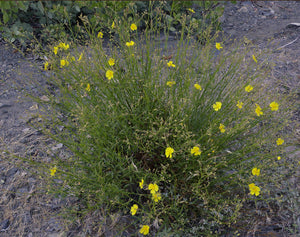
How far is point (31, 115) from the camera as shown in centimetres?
171

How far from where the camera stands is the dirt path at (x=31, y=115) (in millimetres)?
1882

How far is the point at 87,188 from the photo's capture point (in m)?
1.84

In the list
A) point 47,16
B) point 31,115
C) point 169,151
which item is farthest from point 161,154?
point 47,16

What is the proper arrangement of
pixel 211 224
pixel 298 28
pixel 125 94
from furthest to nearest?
pixel 298 28
pixel 125 94
pixel 211 224

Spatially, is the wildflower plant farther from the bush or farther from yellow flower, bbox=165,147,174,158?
the bush

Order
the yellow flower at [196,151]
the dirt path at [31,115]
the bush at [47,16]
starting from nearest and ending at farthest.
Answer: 1. the yellow flower at [196,151]
2. the dirt path at [31,115]
3. the bush at [47,16]

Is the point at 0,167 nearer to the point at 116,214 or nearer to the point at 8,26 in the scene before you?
the point at 116,214

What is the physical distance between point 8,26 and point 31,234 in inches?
117

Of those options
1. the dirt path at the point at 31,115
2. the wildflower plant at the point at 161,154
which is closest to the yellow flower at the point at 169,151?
the wildflower plant at the point at 161,154

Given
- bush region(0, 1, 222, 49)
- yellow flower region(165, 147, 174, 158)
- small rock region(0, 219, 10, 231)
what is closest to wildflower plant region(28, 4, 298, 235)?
yellow flower region(165, 147, 174, 158)

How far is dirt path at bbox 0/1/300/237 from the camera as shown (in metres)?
1.88

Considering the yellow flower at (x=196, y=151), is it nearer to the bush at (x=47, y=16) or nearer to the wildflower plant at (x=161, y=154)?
the wildflower plant at (x=161, y=154)

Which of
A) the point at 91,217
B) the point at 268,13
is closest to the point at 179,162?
the point at 91,217

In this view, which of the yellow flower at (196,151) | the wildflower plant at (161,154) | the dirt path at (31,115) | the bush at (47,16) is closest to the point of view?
the yellow flower at (196,151)
